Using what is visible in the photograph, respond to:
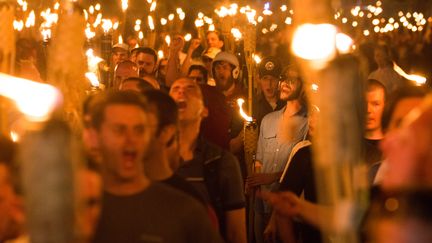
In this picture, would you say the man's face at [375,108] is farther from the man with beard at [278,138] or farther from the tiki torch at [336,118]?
the tiki torch at [336,118]

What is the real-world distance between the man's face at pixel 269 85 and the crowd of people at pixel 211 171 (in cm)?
134

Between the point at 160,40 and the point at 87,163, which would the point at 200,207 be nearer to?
the point at 87,163

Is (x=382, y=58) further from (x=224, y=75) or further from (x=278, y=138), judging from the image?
(x=278, y=138)

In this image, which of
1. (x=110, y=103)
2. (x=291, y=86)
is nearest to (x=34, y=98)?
(x=110, y=103)

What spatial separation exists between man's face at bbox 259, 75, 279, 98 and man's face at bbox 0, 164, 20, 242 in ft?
21.5

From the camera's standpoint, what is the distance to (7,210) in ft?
12.7

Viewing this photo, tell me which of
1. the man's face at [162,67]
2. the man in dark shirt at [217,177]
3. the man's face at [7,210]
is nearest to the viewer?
the man's face at [7,210]

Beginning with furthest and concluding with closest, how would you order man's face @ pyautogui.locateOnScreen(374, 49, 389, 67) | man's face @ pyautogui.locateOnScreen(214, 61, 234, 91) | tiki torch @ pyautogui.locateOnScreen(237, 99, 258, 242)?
man's face @ pyautogui.locateOnScreen(374, 49, 389, 67) < man's face @ pyautogui.locateOnScreen(214, 61, 234, 91) < tiki torch @ pyautogui.locateOnScreen(237, 99, 258, 242)

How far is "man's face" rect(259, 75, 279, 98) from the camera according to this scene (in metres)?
10.4

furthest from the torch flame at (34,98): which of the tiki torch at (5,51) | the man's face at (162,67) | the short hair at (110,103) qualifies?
the man's face at (162,67)

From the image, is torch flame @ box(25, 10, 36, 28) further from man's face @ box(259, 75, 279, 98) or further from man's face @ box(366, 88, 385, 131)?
man's face @ box(366, 88, 385, 131)

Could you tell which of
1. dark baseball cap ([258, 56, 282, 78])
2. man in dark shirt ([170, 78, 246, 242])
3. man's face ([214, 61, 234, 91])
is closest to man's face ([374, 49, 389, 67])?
dark baseball cap ([258, 56, 282, 78])

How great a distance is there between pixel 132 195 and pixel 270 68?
21.1ft

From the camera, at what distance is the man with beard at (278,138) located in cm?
842
